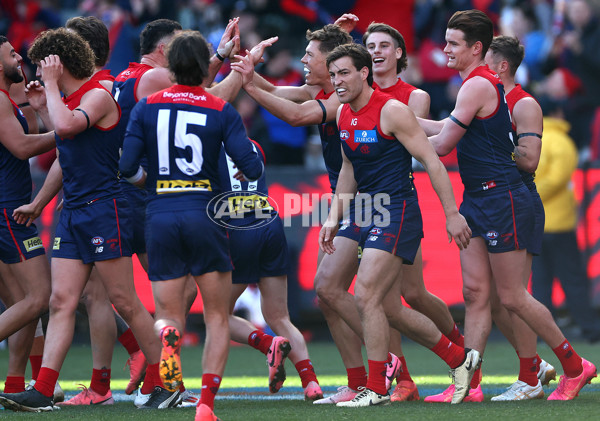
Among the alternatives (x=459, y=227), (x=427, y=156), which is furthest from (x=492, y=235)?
(x=427, y=156)

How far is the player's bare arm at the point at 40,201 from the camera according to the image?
762 cm

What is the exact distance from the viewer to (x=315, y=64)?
8398 mm

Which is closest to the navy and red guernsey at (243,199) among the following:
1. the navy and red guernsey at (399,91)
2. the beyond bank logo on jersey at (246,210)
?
the beyond bank logo on jersey at (246,210)

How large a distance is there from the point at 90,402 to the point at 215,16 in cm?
946

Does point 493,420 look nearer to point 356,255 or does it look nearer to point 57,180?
point 356,255

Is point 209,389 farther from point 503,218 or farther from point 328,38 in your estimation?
point 328,38

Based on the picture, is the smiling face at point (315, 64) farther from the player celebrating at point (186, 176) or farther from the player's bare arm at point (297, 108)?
the player celebrating at point (186, 176)

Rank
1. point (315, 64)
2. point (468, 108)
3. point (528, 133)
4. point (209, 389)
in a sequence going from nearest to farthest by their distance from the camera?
point (209, 389), point (468, 108), point (528, 133), point (315, 64)

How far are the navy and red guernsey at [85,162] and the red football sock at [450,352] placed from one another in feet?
9.06

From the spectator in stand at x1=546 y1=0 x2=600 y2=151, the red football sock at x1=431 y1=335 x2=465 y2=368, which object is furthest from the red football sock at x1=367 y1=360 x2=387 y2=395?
the spectator in stand at x1=546 y1=0 x2=600 y2=151

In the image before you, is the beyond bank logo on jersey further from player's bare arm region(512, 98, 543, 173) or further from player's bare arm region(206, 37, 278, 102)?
player's bare arm region(512, 98, 543, 173)

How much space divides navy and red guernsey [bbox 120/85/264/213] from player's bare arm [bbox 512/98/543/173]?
2.64 metres

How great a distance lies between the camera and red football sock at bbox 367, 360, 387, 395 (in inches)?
285

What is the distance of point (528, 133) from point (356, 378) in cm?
244
